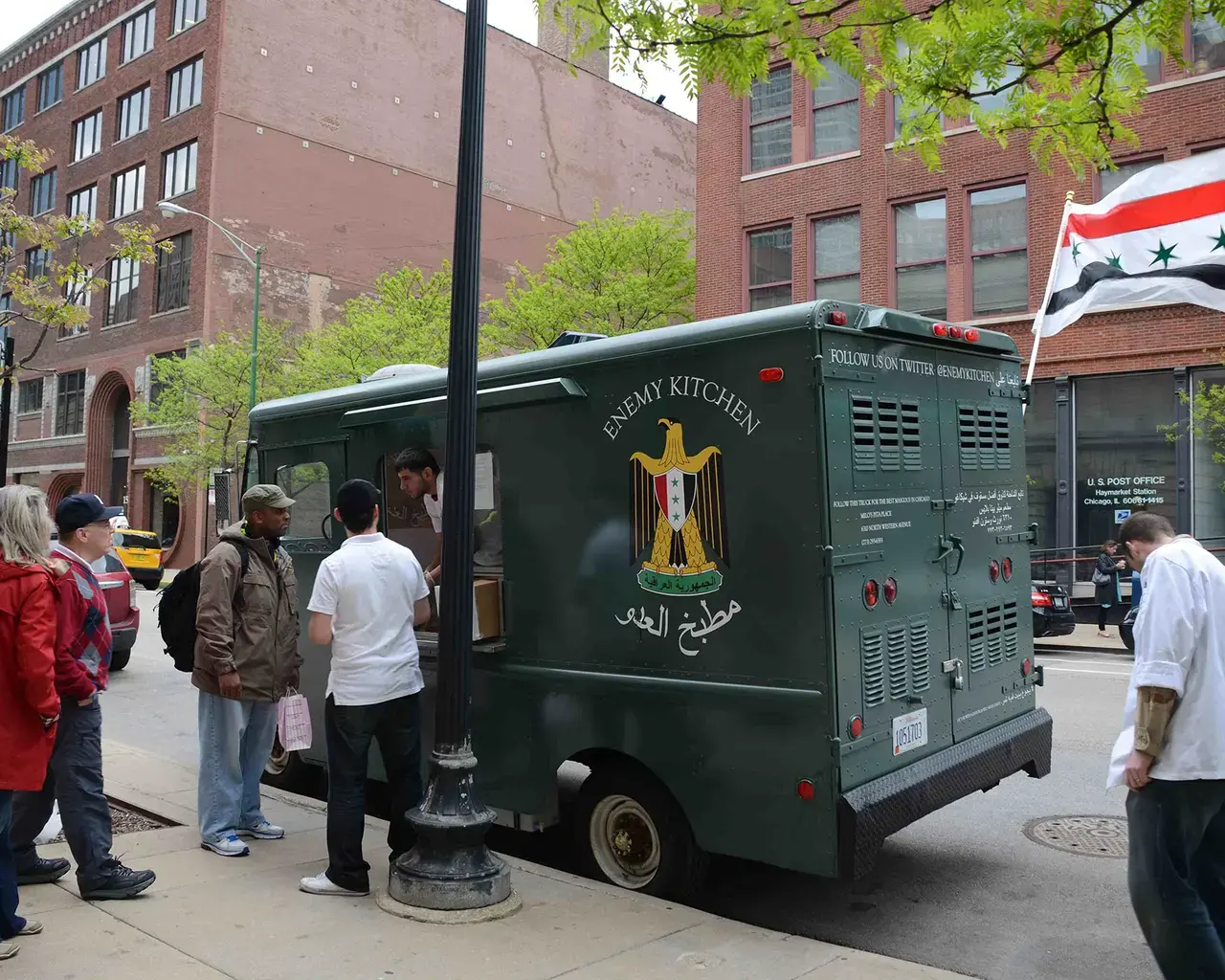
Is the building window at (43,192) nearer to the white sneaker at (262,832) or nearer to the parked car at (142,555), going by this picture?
the parked car at (142,555)

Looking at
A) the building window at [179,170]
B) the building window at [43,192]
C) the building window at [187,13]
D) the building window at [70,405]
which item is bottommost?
the building window at [70,405]

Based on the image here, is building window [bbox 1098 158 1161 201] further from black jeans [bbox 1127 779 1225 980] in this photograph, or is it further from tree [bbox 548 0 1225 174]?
black jeans [bbox 1127 779 1225 980]

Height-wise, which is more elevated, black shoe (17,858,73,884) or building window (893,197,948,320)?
building window (893,197,948,320)

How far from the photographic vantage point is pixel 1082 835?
624 centimetres

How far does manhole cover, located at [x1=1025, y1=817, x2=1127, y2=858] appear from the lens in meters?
5.98

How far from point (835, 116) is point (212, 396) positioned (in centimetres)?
1846

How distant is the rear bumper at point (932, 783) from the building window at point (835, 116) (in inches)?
731

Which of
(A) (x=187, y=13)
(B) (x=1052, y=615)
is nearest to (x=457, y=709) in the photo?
(B) (x=1052, y=615)

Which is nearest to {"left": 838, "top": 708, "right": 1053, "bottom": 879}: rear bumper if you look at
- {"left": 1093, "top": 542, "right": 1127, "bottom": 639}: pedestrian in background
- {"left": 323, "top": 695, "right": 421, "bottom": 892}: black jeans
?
{"left": 323, "top": 695, "right": 421, "bottom": 892}: black jeans

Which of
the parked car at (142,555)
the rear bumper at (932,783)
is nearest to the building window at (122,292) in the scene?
the parked car at (142,555)

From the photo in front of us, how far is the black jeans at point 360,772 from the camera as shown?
502cm

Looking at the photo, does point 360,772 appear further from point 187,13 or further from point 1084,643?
point 187,13

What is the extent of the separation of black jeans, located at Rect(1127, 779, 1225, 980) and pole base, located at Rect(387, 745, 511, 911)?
2.63 meters

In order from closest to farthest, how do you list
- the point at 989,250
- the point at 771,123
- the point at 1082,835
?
the point at 1082,835 < the point at 989,250 < the point at 771,123
